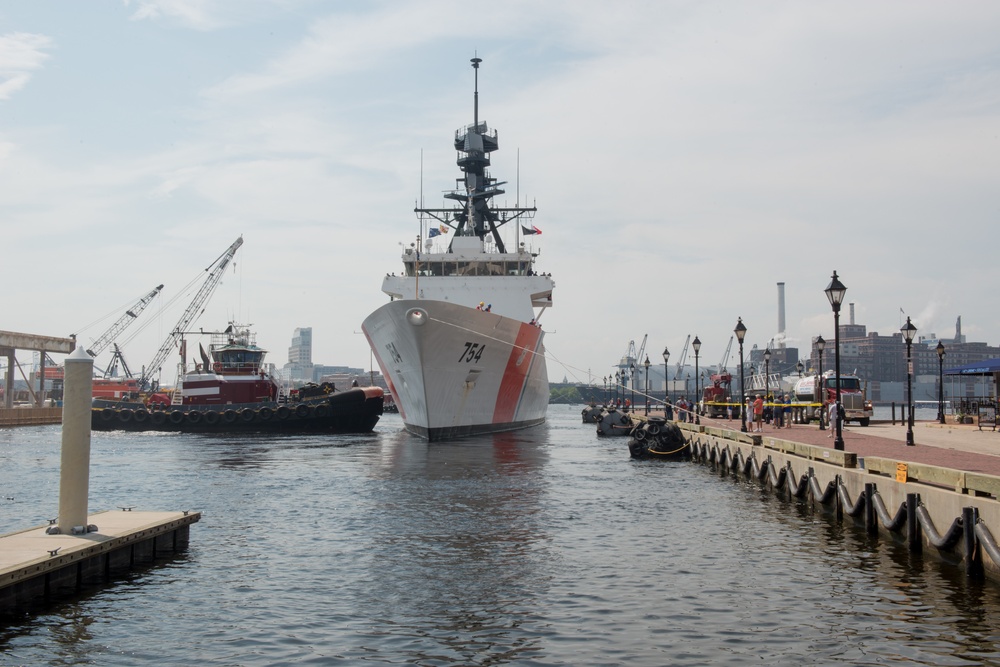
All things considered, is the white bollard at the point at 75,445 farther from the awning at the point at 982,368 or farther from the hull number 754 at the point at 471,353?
the awning at the point at 982,368

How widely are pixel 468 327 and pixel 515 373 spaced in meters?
9.47

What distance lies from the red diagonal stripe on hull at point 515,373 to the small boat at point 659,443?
27.7ft

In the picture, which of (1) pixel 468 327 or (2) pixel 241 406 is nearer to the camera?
(1) pixel 468 327

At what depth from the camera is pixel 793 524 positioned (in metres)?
18.3

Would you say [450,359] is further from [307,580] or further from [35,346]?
[35,346]

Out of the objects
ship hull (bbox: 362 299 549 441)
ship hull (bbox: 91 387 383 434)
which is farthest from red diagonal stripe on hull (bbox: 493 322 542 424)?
ship hull (bbox: 91 387 383 434)

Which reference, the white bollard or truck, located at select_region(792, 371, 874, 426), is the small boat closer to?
truck, located at select_region(792, 371, 874, 426)

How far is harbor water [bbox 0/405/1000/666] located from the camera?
9805mm

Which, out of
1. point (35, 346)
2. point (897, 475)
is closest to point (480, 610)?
point (897, 475)

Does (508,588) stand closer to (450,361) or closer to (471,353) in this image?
(450,361)

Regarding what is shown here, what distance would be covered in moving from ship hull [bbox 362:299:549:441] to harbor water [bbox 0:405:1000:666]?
12.2 metres

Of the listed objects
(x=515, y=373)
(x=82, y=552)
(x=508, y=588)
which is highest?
(x=515, y=373)

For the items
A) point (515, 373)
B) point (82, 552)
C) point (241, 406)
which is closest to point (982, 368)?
point (515, 373)

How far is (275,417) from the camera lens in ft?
188
